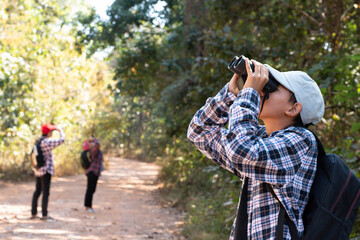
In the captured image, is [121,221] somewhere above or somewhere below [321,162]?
below

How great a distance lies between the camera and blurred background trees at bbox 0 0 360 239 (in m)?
6.88

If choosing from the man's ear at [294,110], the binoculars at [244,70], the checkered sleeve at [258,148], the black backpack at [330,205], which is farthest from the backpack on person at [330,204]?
the binoculars at [244,70]

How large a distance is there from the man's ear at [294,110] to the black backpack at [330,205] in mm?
247

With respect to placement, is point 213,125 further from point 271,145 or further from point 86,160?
point 86,160

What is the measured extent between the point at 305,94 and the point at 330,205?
51 cm

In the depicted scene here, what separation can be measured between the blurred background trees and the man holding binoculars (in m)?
2.44

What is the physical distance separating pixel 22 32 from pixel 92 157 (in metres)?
5.48

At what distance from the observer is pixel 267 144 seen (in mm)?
1844

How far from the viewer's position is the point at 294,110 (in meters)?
2.00

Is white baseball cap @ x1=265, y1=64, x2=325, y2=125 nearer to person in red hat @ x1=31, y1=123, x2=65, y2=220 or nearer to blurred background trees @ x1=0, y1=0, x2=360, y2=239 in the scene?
blurred background trees @ x1=0, y1=0, x2=360, y2=239

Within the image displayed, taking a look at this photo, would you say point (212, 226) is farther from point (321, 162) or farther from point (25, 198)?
point (25, 198)

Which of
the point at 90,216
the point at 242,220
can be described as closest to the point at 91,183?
the point at 90,216

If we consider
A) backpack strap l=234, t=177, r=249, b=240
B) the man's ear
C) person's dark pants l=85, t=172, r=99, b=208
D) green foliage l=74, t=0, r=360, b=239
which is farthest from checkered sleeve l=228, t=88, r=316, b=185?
person's dark pants l=85, t=172, r=99, b=208

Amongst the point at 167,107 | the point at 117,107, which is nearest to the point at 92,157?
the point at 167,107
